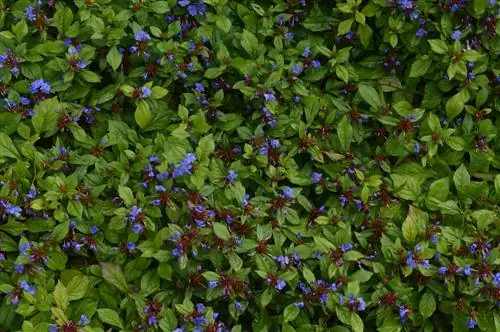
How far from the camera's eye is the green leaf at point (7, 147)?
357 cm

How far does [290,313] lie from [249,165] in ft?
2.78

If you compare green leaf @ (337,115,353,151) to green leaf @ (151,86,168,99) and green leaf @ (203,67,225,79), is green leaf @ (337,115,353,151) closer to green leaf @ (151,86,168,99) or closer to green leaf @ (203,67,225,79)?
green leaf @ (203,67,225,79)

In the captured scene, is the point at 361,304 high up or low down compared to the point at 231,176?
down

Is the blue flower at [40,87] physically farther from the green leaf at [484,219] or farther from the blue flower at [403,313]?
the green leaf at [484,219]

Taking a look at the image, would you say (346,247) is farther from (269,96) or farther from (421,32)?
(421,32)

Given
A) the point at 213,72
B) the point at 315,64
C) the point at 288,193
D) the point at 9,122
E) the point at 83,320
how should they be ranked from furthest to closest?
the point at 315,64, the point at 213,72, the point at 9,122, the point at 288,193, the point at 83,320

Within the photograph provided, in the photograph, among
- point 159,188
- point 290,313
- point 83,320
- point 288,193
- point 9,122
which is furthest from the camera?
point 9,122

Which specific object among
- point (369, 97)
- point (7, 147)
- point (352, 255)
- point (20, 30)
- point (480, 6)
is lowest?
point (352, 255)

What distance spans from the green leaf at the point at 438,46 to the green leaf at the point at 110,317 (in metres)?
2.22

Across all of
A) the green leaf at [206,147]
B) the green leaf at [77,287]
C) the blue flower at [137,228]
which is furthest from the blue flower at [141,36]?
the green leaf at [77,287]

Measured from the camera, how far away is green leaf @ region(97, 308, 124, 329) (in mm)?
3307

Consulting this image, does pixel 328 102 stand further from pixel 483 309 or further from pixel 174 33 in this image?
pixel 483 309

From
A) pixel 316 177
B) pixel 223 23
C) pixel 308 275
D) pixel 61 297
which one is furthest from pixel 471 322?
pixel 223 23

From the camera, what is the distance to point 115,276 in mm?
3422
